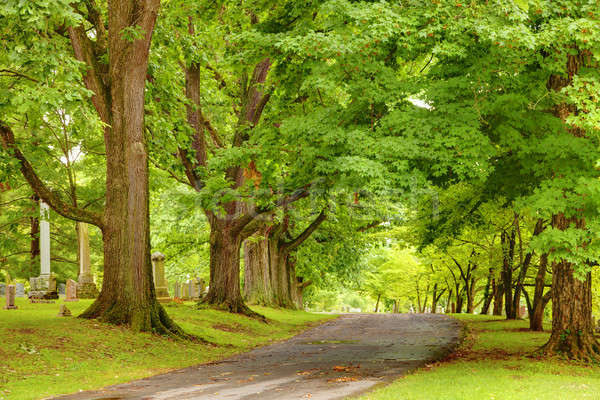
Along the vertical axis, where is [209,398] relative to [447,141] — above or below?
below

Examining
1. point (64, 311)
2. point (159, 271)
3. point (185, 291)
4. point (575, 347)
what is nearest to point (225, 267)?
point (159, 271)

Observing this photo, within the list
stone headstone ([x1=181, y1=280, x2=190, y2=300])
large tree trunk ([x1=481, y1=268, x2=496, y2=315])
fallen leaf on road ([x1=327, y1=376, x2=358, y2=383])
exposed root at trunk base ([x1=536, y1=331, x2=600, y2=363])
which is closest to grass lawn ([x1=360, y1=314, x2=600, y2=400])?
exposed root at trunk base ([x1=536, y1=331, x2=600, y2=363])

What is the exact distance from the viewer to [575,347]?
13.6 meters

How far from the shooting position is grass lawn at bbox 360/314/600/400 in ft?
30.4

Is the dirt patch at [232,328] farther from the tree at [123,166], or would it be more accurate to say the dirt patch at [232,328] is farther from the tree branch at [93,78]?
the tree branch at [93,78]

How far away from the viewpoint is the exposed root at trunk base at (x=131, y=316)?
52.0 ft

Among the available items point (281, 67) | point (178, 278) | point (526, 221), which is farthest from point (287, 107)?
point (178, 278)

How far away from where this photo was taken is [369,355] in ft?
51.2

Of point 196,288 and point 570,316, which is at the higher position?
point 196,288

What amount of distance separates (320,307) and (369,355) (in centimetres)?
8192

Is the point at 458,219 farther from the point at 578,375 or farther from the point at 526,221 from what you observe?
the point at 578,375

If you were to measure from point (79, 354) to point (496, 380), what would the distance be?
28.3 ft

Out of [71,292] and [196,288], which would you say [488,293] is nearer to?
[196,288]

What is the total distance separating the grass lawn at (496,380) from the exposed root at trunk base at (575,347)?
45cm
